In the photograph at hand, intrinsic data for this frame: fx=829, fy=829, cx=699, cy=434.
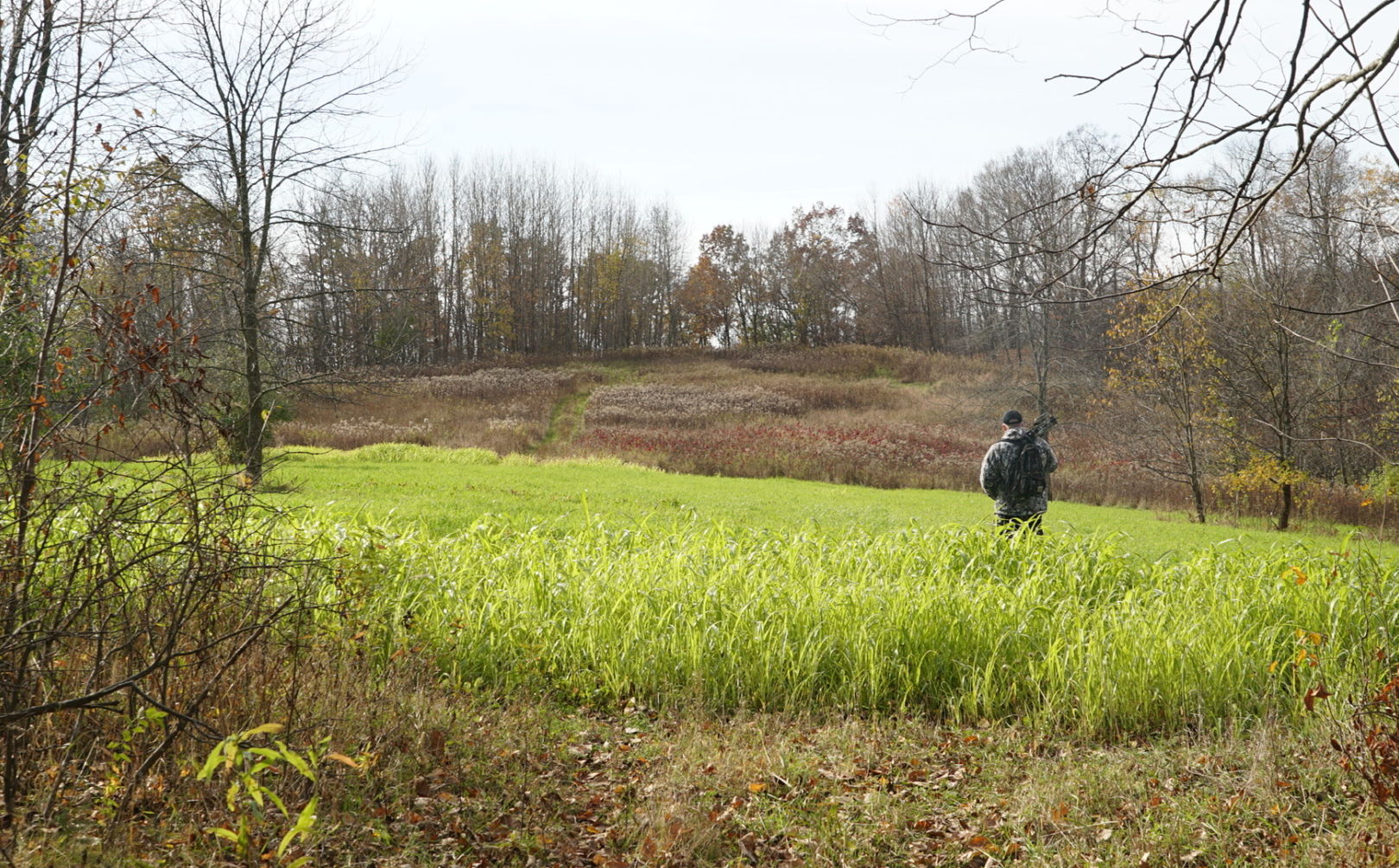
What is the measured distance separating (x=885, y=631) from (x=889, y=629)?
55 millimetres

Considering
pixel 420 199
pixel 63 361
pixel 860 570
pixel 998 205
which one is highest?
pixel 420 199

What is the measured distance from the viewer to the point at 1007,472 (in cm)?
896

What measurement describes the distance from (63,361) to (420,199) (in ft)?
172

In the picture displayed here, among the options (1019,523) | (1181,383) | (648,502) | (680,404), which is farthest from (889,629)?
(680,404)

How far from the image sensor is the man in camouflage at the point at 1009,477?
881 cm

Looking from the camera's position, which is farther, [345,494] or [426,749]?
[345,494]

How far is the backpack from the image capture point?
8.79 meters

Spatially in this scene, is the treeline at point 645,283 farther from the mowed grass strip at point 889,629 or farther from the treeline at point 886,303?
the mowed grass strip at point 889,629

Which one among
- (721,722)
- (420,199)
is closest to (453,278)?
(420,199)

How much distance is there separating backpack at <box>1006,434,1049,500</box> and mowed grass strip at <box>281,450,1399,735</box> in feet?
4.43

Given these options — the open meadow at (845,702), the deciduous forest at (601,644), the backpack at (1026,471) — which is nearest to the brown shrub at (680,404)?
the deciduous forest at (601,644)

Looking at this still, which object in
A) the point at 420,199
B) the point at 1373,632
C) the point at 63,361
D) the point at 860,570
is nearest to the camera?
the point at 63,361

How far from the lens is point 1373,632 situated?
19.1ft

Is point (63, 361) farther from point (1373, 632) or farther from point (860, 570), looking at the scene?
point (1373, 632)
